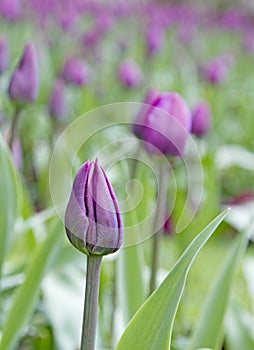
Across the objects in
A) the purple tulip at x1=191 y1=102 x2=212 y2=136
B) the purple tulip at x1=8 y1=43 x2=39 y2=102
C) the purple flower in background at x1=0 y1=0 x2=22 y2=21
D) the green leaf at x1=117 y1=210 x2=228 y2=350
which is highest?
the purple flower in background at x1=0 y1=0 x2=22 y2=21

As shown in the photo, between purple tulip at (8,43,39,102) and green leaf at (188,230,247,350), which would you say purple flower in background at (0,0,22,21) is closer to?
purple tulip at (8,43,39,102)

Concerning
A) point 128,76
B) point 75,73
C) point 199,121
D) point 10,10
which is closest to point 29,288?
point 199,121

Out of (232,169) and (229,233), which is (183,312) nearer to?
(229,233)

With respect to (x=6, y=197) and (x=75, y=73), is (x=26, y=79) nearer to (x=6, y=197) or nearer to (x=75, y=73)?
(x=6, y=197)

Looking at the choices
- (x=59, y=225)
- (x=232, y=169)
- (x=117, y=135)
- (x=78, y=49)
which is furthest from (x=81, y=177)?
(x=78, y=49)

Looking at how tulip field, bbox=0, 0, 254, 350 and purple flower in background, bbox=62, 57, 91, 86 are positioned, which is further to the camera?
purple flower in background, bbox=62, 57, 91, 86

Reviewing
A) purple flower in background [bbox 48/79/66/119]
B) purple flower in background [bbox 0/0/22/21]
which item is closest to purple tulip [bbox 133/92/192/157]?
purple flower in background [bbox 48/79/66/119]

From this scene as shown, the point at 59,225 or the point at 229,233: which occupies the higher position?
the point at 59,225

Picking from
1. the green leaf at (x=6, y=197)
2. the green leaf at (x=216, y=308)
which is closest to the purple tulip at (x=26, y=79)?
the green leaf at (x=6, y=197)
